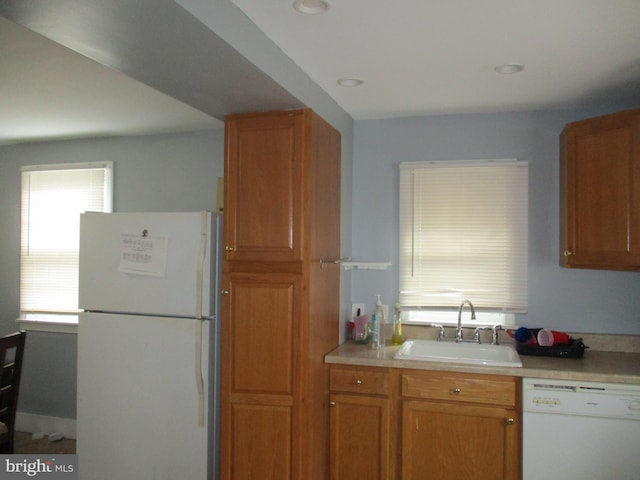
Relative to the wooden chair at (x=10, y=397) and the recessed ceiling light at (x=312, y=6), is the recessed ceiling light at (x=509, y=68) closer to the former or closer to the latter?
the recessed ceiling light at (x=312, y=6)

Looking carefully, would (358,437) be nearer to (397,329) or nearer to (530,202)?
(397,329)

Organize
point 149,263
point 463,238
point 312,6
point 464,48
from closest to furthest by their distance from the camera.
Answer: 1. point 312,6
2. point 464,48
3. point 149,263
4. point 463,238

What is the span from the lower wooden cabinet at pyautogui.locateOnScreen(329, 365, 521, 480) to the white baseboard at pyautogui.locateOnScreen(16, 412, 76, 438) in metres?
2.30

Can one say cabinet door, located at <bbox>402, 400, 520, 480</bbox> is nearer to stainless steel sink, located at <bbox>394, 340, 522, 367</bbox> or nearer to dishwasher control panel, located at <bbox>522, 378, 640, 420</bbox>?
dishwasher control panel, located at <bbox>522, 378, 640, 420</bbox>

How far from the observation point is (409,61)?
2.32 metres

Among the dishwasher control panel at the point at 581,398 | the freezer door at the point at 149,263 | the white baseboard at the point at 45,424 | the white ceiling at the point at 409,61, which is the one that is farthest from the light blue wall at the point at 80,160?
the dishwasher control panel at the point at 581,398

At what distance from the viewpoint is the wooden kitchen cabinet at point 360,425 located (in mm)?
2723

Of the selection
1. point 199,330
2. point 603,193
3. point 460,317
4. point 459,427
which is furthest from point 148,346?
point 603,193

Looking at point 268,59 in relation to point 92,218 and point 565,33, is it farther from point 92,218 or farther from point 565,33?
point 92,218

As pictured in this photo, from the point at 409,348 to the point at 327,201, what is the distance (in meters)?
0.99

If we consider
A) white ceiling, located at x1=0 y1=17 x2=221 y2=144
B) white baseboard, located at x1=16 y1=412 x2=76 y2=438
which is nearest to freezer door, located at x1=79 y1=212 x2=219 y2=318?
white ceiling, located at x1=0 y1=17 x2=221 y2=144

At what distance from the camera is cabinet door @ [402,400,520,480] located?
256 cm

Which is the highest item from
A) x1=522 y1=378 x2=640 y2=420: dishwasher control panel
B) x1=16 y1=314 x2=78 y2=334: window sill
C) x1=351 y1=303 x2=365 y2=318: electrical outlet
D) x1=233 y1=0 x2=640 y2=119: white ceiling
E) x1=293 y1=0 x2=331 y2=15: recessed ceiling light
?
x1=233 y1=0 x2=640 y2=119: white ceiling

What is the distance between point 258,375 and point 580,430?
1528 mm
